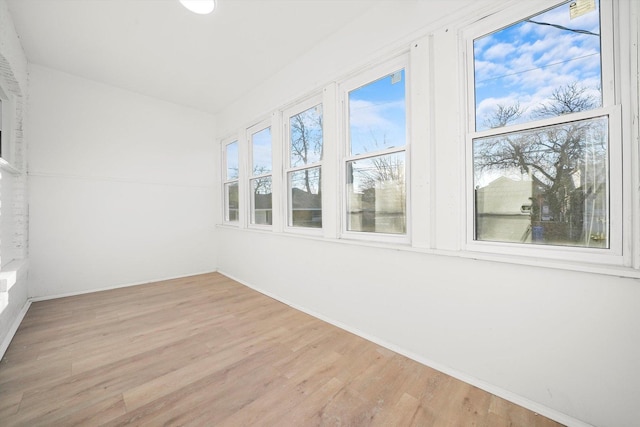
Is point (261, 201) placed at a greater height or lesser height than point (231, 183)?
lesser

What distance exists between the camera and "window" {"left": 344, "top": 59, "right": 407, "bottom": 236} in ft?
7.30

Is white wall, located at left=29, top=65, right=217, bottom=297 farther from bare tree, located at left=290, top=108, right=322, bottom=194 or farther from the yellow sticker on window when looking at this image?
the yellow sticker on window

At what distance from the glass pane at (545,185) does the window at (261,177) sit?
8.71 feet

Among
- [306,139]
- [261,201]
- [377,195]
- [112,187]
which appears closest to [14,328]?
[112,187]

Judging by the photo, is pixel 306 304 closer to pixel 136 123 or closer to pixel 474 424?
pixel 474 424

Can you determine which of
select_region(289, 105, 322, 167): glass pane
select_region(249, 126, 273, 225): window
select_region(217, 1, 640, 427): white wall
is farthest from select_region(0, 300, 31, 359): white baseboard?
select_region(289, 105, 322, 167): glass pane

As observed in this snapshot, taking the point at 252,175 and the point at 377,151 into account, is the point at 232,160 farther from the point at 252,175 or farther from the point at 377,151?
the point at 377,151

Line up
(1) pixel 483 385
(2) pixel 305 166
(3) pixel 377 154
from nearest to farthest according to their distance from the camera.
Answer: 1. (1) pixel 483 385
2. (3) pixel 377 154
3. (2) pixel 305 166

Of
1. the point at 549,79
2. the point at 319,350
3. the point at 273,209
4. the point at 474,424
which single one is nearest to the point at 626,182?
the point at 549,79

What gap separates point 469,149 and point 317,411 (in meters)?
1.98

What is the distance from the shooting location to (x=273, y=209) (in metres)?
3.43

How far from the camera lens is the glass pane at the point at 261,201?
377 centimetres

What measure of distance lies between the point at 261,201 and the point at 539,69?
3.36 m

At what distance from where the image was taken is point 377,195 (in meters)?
2.40
